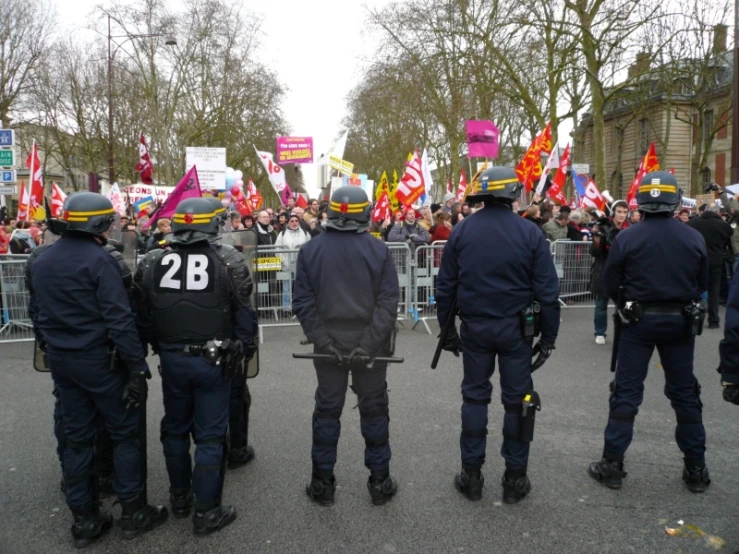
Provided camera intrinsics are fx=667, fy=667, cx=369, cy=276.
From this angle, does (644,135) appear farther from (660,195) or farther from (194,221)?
(194,221)

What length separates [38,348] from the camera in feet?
13.7

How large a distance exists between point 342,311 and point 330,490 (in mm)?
1104

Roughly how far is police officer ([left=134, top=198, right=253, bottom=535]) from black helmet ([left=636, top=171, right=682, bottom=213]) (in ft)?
8.48

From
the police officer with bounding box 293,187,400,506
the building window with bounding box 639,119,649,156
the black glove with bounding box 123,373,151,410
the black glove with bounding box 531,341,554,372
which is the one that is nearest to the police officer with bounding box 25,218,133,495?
the black glove with bounding box 123,373,151,410

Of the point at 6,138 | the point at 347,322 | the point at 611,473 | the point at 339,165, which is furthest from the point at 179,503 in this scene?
the point at 339,165

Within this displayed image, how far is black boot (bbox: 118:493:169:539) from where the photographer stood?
376cm

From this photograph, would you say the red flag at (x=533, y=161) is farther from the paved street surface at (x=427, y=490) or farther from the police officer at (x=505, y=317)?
the police officer at (x=505, y=317)

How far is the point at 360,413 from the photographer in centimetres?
411

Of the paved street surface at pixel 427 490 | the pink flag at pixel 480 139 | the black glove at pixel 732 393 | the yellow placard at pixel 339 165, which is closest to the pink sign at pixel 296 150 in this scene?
the yellow placard at pixel 339 165

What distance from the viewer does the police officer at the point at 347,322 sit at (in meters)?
4.08

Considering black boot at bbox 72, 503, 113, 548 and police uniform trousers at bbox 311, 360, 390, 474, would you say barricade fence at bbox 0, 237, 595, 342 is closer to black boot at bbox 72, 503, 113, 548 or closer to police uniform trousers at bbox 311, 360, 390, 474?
police uniform trousers at bbox 311, 360, 390, 474

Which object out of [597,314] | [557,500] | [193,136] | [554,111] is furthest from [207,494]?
[193,136]

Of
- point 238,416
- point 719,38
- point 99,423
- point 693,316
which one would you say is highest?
point 719,38

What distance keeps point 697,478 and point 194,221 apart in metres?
3.47
